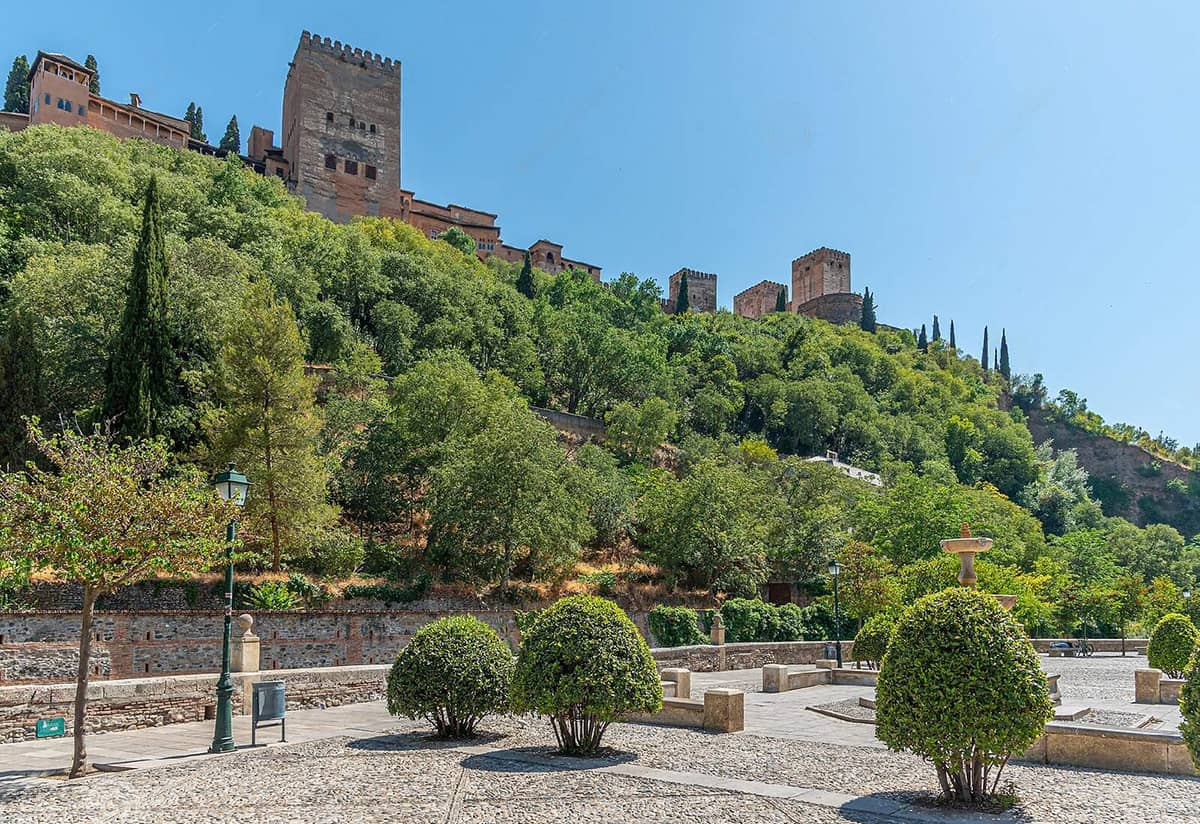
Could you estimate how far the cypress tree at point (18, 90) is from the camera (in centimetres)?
6650

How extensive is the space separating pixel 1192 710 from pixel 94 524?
11496mm

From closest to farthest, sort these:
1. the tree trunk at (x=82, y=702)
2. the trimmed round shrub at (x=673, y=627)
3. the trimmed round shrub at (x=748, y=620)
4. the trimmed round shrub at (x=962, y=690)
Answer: the trimmed round shrub at (x=962, y=690) → the tree trunk at (x=82, y=702) → the trimmed round shrub at (x=673, y=627) → the trimmed round shrub at (x=748, y=620)

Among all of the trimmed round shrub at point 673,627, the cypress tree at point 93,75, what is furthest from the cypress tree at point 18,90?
the trimmed round shrub at point 673,627

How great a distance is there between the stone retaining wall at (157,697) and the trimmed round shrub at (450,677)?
3850 millimetres

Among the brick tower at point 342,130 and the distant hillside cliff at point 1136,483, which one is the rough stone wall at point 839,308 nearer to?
the distant hillside cliff at point 1136,483

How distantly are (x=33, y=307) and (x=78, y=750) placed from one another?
2691 centimetres

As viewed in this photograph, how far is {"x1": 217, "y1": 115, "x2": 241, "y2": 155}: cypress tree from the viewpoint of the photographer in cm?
7849

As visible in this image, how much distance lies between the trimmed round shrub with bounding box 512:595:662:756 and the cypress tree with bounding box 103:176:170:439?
19968 mm

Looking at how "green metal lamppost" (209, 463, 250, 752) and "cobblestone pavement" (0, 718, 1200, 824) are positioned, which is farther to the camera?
"green metal lamppost" (209, 463, 250, 752)

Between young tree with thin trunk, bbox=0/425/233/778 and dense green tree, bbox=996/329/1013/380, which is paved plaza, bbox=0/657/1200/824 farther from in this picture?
dense green tree, bbox=996/329/1013/380

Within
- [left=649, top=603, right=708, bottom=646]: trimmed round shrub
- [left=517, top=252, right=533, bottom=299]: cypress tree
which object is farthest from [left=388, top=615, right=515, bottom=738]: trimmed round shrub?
[left=517, top=252, right=533, bottom=299]: cypress tree

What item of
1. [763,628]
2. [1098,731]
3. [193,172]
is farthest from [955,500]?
[193,172]

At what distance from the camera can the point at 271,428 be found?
2695 cm

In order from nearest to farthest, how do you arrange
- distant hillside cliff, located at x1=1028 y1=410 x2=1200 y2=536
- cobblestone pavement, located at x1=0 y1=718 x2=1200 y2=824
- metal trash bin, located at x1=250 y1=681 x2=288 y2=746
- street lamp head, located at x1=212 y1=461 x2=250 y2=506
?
1. cobblestone pavement, located at x1=0 y1=718 x2=1200 y2=824
2. street lamp head, located at x1=212 y1=461 x2=250 y2=506
3. metal trash bin, located at x1=250 y1=681 x2=288 y2=746
4. distant hillside cliff, located at x1=1028 y1=410 x2=1200 y2=536
